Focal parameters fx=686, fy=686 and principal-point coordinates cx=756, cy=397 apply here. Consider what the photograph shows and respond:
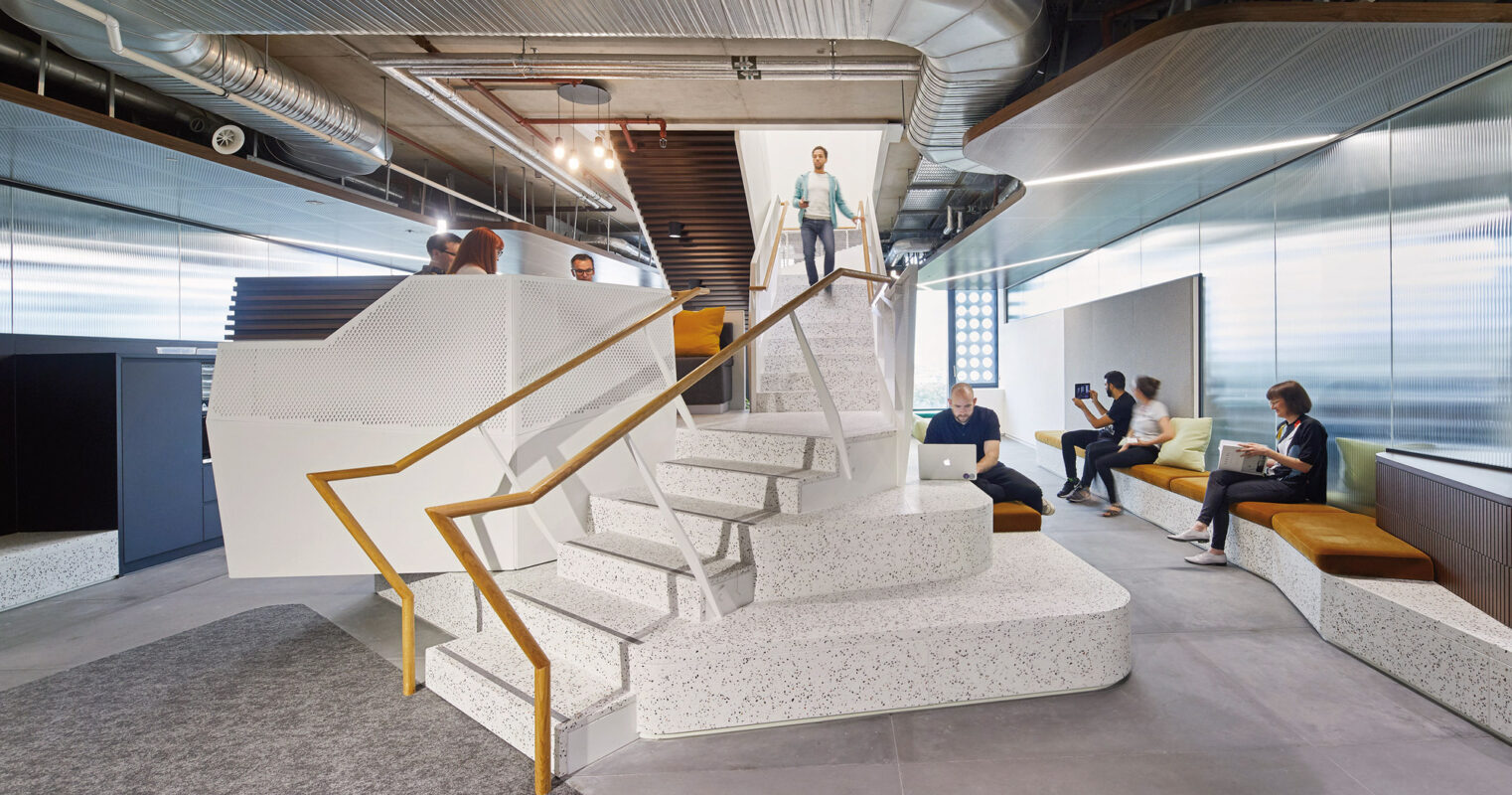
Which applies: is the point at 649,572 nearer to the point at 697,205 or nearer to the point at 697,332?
the point at 697,332

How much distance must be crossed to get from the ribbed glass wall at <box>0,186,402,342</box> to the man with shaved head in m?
6.67

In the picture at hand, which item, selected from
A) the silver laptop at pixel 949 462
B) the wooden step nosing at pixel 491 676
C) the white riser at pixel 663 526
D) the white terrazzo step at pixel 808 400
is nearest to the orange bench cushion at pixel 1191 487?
the silver laptop at pixel 949 462

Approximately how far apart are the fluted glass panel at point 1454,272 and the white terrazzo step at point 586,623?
4308 millimetres

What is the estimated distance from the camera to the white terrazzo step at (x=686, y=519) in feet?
9.93

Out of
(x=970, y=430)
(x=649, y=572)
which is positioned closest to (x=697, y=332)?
(x=970, y=430)

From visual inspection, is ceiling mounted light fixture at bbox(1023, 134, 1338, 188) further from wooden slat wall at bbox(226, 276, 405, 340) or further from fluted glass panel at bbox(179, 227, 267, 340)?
fluted glass panel at bbox(179, 227, 267, 340)

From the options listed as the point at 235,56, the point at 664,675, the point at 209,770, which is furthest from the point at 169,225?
the point at 664,675

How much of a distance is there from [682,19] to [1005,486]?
345cm

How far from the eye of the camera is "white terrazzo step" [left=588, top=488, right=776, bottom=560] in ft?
9.93

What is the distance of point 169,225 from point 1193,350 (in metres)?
9.61

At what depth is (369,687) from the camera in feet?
9.91

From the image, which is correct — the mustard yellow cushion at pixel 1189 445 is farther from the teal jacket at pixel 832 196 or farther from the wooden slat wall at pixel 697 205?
the wooden slat wall at pixel 697 205

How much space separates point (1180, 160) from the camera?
508cm

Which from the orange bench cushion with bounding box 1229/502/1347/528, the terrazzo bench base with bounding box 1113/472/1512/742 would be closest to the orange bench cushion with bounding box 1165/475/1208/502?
the orange bench cushion with bounding box 1229/502/1347/528
